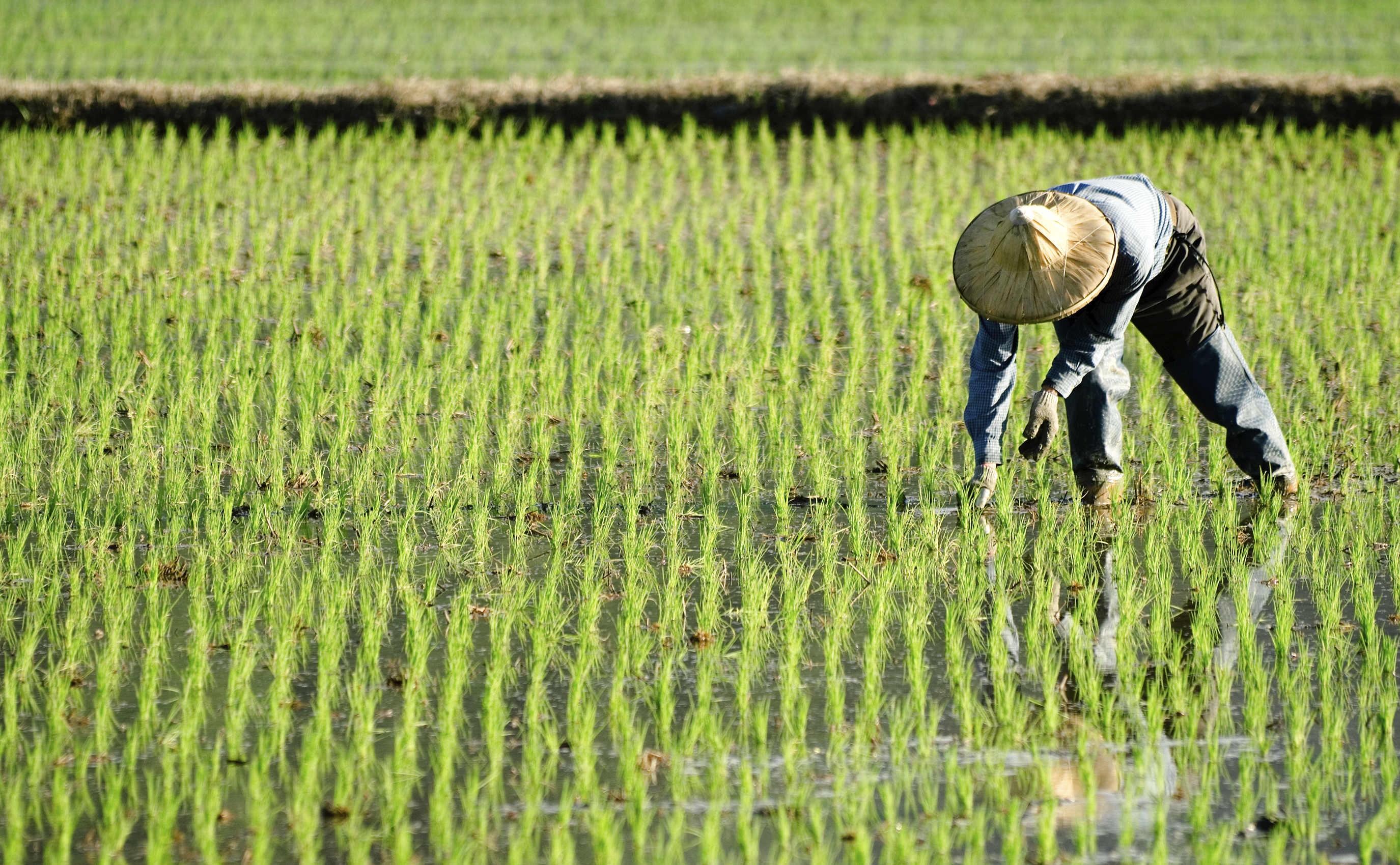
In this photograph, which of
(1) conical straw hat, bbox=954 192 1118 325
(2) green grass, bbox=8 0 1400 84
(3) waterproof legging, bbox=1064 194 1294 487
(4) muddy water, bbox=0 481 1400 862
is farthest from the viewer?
(2) green grass, bbox=8 0 1400 84

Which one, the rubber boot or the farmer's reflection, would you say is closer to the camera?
the farmer's reflection

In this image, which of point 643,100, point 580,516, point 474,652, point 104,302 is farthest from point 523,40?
point 474,652

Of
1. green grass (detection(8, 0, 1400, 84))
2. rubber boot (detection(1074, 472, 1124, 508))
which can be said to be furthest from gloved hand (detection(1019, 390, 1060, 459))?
green grass (detection(8, 0, 1400, 84))

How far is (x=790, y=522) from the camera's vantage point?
4199 millimetres

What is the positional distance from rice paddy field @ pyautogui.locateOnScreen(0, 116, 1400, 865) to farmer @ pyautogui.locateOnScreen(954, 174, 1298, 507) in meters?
0.23

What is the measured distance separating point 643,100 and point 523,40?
2821 millimetres

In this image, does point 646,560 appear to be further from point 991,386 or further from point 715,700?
point 991,386

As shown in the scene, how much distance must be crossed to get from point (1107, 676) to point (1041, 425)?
2.46 ft

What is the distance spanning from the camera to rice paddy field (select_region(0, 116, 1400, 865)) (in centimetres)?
274

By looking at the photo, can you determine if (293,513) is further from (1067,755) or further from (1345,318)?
(1345,318)

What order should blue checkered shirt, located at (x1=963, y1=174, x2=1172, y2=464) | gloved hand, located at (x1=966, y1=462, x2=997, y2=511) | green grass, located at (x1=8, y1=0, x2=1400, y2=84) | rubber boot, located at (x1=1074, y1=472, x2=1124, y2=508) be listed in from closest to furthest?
blue checkered shirt, located at (x1=963, y1=174, x2=1172, y2=464), gloved hand, located at (x1=966, y1=462, x2=997, y2=511), rubber boot, located at (x1=1074, y1=472, x2=1124, y2=508), green grass, located at (x1=8, y1=0, x2=1400, y2=84)

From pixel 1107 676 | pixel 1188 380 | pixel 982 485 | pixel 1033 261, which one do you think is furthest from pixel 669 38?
pixel 1107 676

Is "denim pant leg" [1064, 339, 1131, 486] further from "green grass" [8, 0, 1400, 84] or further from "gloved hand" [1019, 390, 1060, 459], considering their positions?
"green grass" [8, 0, 1400, 84]

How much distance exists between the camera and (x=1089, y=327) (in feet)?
12.3
